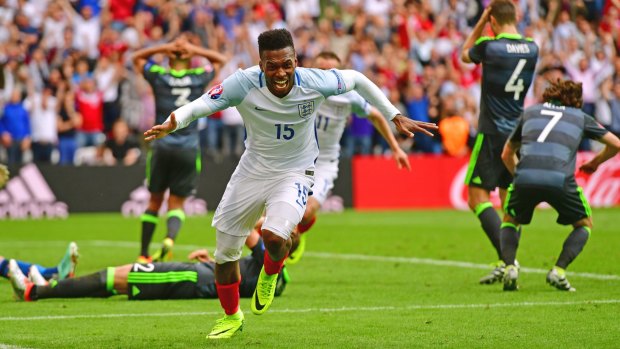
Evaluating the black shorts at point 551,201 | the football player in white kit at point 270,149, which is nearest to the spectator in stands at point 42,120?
the black shorts at point 551,201

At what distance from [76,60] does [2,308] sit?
13.6 metres

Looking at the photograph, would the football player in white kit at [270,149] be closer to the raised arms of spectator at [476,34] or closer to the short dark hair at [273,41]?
the short dark hair at [273,41]

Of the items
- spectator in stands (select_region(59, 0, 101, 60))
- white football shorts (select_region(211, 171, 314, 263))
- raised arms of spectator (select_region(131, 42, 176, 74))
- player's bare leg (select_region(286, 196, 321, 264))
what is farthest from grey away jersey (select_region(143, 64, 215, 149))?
spectator in stands (select_region(59, 0, 101, 60))

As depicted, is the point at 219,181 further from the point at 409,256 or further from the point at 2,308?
the point at 2,308

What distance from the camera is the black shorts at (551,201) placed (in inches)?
383

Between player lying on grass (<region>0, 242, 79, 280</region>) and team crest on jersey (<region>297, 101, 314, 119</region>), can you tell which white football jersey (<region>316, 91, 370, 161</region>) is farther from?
team crest on jersey (<region>297, 101, 314, 119</region>)

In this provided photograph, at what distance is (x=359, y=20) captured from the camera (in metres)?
26.1

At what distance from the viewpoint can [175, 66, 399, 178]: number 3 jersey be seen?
7535 millimetres

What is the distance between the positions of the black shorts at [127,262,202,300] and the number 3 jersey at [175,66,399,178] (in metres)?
1.86

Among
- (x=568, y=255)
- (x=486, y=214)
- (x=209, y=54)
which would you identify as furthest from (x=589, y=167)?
(x=209, y=54)

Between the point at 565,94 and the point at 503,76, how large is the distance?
143 centimetres

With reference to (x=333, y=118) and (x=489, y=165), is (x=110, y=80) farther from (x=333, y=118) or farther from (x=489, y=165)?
(x=489, y=165)

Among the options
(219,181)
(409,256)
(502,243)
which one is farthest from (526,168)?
(219,181)

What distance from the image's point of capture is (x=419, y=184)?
24656 millimetres
